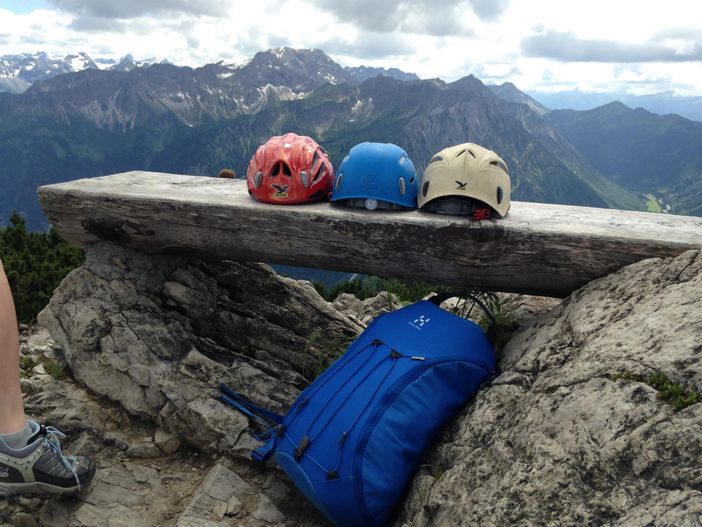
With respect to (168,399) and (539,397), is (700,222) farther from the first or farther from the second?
(168,399)

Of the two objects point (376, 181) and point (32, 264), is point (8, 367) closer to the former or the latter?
point (376, 181)

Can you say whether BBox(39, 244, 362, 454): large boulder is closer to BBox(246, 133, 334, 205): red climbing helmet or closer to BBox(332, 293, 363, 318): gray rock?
BBox(246, 133, 334, 205): red climbing helmet

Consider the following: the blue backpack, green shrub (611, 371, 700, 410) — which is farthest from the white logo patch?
green shrub (611, 371, 700, 410)

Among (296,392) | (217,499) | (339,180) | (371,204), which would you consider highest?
(339,180)

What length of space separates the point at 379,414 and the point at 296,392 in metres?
2.40

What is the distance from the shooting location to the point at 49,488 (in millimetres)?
4645

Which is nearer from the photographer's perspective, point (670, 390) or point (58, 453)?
point (670, 390)

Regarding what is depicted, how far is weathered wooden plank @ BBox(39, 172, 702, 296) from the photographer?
5371 mm

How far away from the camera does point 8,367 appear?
3.99 meters

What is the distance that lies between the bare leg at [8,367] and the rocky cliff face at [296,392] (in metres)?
1.16

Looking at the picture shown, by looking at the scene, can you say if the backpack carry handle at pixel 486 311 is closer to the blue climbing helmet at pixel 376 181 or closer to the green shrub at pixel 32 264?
the blue climbing helmet at pixel 376 181

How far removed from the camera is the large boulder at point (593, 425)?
310 centimetres

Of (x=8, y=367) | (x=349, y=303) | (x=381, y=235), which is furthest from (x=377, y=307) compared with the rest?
(x=8, y=367)

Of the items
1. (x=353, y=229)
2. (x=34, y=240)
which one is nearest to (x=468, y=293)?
(x=353, y=229)
